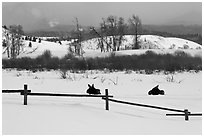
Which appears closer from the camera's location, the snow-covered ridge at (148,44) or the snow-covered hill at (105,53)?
the snow-covered hill at (105,53)

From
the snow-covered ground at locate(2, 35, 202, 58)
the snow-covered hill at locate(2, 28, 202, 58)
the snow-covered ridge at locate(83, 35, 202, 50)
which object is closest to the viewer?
the snow-covered ground at locate(2, 35, 202, 58)

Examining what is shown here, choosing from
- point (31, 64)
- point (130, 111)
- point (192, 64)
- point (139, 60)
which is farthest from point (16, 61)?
point (130, 111)

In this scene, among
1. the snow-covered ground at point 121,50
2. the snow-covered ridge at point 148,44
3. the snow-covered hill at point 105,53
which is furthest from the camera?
the snow-covered ridge at point 148,44

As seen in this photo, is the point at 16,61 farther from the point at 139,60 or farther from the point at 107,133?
the point at 107,133

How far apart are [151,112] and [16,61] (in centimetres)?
3164

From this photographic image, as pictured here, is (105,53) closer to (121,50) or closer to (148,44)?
(121,50)

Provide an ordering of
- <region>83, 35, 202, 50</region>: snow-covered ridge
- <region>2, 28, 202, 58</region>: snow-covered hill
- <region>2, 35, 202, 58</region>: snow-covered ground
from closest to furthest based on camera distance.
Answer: <region>2, 35, 202, 58</region>: snow-covered ground, <region>2, 28, 202, 58</region>: snow-covered hill, <region>83, 35, 202, 50</region>: snow-covered ridge

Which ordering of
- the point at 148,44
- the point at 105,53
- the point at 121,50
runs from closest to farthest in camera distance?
the point at 105,53 → the point at 121,50 → the point at 148,44

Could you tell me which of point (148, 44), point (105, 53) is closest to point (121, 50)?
point (105, 53)

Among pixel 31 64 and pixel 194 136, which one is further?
pixel 31 64

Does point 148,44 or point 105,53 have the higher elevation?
point 148,44

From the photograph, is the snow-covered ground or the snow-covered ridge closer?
the snow-covered ground

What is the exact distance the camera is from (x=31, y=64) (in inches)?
1561

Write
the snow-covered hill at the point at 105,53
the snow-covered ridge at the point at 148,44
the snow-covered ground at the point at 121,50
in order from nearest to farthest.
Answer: the snow-covered ground at the point at 121,50 → the snow-covered hill at the point at 105,53 → the snow-covered ridge at the point at 148,44
